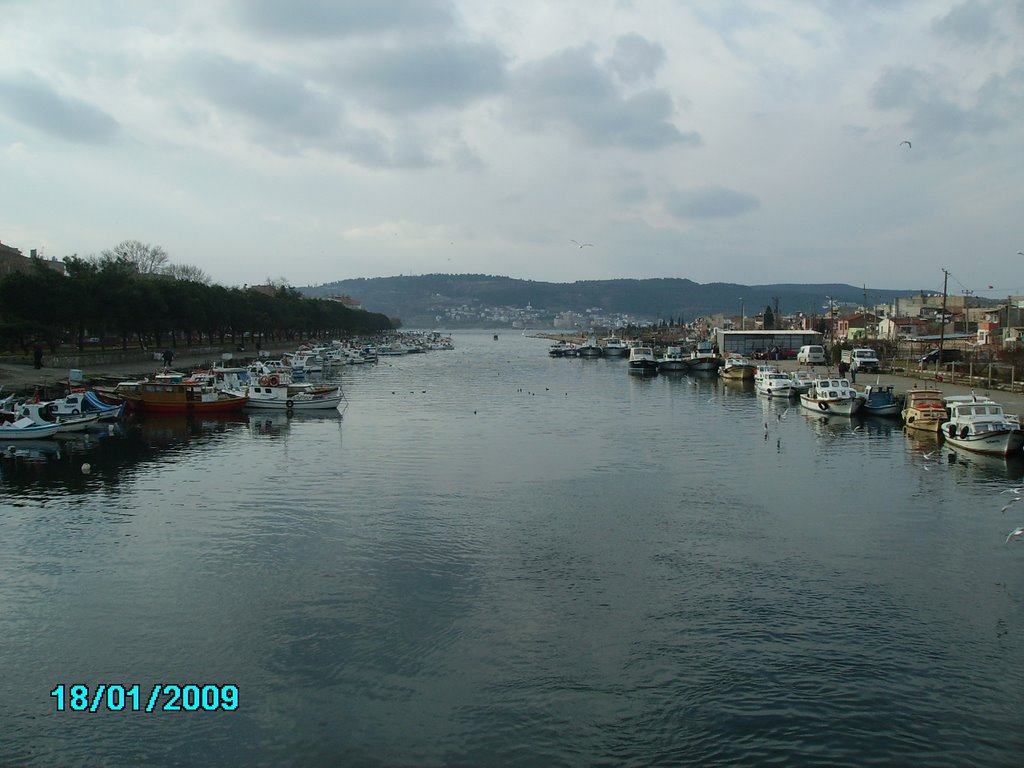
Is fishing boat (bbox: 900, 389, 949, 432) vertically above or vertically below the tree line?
below

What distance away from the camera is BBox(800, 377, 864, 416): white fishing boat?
142ft

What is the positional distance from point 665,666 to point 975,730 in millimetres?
4342

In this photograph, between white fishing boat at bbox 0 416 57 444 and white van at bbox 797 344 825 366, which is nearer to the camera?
white fishing boat at bbox 0 416 57 444

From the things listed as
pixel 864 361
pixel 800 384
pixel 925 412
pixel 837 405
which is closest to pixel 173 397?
pixel 837 405

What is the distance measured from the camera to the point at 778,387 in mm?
54500

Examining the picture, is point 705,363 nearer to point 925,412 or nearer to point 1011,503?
point 925,412

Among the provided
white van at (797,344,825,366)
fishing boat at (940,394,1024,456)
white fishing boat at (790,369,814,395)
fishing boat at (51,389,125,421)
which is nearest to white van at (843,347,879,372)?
white fishing boat at (790,369,814,395)

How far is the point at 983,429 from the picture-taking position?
30.3 m

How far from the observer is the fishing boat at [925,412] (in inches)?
1423

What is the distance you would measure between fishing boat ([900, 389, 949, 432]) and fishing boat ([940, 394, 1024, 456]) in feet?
7.84

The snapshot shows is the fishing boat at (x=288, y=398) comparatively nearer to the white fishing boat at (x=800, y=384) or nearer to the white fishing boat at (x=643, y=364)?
the white fishing boat at (x=800, y=384)

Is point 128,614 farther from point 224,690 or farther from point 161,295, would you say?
point 161,295

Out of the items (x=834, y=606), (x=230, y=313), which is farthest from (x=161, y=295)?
(x=834, y=606)

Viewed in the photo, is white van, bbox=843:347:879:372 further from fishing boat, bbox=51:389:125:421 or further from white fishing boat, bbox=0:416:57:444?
white fishing boat, bbox=0:416:57:444
